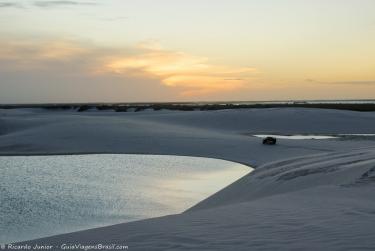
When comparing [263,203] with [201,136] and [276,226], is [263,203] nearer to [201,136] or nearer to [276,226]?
[276,226]

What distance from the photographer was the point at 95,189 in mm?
14125

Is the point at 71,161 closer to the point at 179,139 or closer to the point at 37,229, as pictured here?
the point at 179,139

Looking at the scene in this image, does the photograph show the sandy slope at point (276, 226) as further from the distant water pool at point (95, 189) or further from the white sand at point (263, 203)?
the distant water pool at point (95, 189)

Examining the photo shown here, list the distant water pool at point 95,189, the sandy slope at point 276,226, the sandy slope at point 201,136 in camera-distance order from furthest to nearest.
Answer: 1. the sandy slope at point 201,136
2. the distant water pool at point 95,189
3. the sandy slope at point 276,226

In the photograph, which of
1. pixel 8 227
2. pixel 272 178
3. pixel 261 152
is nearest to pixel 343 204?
pixel 272 178

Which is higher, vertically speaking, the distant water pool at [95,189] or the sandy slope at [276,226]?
the sandy slope at [276,226]

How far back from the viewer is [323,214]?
27.2 feet

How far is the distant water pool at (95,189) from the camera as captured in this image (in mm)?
10234

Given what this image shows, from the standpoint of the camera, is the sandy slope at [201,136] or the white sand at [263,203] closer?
the white sand at [263,203]

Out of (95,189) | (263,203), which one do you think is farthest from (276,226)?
(95,189)

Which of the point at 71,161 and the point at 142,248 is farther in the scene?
the point at 71,161

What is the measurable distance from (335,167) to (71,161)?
42.0ft

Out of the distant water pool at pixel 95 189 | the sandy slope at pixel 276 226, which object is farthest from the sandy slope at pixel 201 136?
the sandy slope at pixel 276 226

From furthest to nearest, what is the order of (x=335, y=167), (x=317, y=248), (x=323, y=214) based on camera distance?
(x=335, y=167)
(x=323, y=214)
(x=317, y=248)
